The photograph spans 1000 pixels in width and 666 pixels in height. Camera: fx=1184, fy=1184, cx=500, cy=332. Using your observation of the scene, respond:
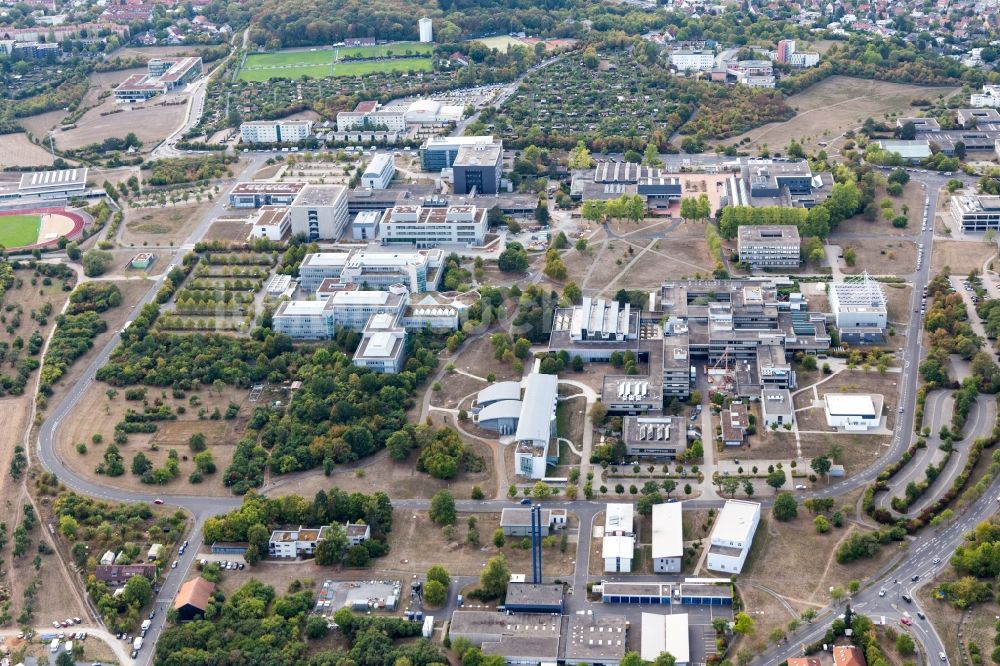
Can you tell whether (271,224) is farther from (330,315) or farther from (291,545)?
(291,545)

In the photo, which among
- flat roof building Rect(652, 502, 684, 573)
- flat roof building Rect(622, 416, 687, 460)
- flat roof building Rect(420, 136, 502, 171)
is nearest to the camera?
flat roof building Rect(652, 502, 684, 573)

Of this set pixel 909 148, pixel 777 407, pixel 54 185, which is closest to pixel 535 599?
pixel 777 407

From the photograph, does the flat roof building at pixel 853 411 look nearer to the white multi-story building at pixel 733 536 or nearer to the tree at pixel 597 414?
the white multi-story building at pixel 733 536

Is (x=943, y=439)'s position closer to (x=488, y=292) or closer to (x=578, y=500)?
(x=578, y=500)

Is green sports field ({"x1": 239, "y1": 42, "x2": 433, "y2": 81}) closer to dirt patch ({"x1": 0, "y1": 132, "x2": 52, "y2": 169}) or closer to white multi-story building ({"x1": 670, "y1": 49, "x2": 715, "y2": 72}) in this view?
dirt patch ({"x1": 0, "y1": 132, "x2": 52, "y2": 169})

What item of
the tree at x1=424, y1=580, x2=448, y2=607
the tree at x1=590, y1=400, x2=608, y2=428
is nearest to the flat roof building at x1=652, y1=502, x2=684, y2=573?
the tree at x1=590, y1=400, x2=608, y2=428

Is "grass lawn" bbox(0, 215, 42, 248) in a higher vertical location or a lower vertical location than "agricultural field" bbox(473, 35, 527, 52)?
higher

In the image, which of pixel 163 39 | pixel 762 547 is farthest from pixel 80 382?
pixel 163 39
